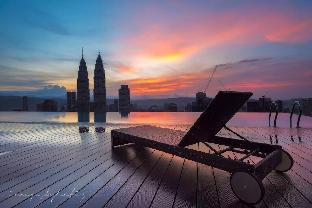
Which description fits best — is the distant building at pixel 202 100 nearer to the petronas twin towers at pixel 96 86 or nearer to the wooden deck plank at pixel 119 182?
the wooden deck plank at pixel 119 182

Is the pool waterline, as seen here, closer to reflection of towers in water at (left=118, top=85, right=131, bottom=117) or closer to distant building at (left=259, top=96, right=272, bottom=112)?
distant building at (left=259, top=96, right=272, bottom=112)

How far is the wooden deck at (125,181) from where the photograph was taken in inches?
110

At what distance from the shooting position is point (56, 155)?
16.5 ft

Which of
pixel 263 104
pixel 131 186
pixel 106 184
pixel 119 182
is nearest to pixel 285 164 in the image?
pixel 131 186

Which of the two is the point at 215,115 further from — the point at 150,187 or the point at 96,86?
the point at 96,86

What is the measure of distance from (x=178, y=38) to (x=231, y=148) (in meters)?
12.5

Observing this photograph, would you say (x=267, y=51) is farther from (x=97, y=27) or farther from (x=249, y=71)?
(x=97, y=27)

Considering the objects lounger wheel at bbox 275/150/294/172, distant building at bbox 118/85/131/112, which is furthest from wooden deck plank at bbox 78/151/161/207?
distant building at bbox 118/85/131/112

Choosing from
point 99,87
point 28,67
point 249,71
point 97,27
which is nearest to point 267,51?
point 249,71

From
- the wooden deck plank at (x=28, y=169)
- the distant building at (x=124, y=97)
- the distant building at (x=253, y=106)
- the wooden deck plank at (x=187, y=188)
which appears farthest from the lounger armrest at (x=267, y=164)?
the distant building at (x=124, y=97)

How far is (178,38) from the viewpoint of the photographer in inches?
622

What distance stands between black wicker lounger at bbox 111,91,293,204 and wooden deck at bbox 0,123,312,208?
0.51 ft

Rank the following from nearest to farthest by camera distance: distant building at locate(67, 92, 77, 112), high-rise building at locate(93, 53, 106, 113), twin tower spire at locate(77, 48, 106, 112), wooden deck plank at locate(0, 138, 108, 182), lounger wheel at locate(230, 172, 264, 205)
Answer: lounger wheel at locate(230, 172, 264, 205), wooden deck plank at locate(0, 138, 108, 182), distant building at locate(67, 92, 77, 112), twin tower spire at locate(77, 48, 106, 112), high-rise building at locate(93, 53, 106, 113)

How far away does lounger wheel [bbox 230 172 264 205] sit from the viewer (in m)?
2.66
